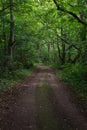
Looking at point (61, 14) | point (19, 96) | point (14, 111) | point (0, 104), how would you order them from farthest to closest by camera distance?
point (61, 14) → point (19, 96) → point (0, 104) → point (14, 111)

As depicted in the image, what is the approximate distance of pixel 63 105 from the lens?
38.8 feet

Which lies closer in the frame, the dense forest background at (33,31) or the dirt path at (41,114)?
the dirt path at (41,114)

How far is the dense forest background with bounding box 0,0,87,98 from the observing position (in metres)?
19.1

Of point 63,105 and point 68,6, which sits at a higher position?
point 68,6

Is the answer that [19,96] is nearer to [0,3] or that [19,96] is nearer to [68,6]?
[68,6]

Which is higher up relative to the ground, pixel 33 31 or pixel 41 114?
pixel 33 31

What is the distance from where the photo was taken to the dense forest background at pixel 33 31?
19.1 m

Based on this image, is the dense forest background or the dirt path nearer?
the dirt path

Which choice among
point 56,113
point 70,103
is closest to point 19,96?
point 70,103

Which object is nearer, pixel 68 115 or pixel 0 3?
pixel 68 115

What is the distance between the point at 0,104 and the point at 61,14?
11.6m

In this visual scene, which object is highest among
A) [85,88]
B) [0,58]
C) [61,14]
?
[61,14]

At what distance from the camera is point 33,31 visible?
1308 inches

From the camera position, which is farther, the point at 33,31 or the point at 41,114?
the point at 33,31
